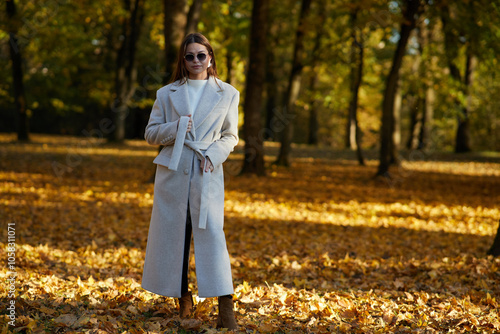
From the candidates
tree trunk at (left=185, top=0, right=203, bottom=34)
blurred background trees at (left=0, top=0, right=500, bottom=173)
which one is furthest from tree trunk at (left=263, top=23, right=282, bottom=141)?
tree trunk at (left=185, top=0, right=203, bottom=34)

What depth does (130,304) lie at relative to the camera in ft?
13.8

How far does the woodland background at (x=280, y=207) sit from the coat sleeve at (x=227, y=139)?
1.28 metres

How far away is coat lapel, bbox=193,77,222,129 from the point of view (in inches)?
142


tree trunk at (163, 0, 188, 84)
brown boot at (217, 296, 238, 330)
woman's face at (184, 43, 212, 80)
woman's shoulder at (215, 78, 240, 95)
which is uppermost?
tree trunk at (163, 0, 188, 84)

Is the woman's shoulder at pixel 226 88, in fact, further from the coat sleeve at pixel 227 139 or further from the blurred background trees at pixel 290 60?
the blurred background trees at pixel 290 60

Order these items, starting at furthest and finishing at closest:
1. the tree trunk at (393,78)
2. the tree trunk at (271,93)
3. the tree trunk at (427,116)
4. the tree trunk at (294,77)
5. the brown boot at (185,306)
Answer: the tree trunk at (271,93) → the tree trunk at (427,116) → the tree trunk at (294,77) → the tree trunk at (393,78) → the brown boot at (185,306)

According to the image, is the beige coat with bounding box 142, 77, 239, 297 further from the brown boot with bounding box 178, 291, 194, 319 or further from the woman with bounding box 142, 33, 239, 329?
the brown boot with bounding box 178, 291, 194, 319

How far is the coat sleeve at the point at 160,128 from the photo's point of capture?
3.54 meters

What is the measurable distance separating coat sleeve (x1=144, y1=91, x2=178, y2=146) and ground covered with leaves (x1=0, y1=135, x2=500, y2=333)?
4.53 feet

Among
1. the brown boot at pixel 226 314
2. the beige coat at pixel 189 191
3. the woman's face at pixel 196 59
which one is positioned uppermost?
the woman's face at pixel 196 59

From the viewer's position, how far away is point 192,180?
3.57 m

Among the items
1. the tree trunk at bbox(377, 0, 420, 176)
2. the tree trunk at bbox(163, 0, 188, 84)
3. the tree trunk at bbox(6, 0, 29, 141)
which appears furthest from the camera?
the tree trunk at bbox(6, 0, 29, 141)

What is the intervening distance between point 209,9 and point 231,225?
12.2 meters

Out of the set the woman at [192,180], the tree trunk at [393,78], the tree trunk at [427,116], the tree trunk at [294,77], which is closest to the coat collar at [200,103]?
the woman at [192,180]
